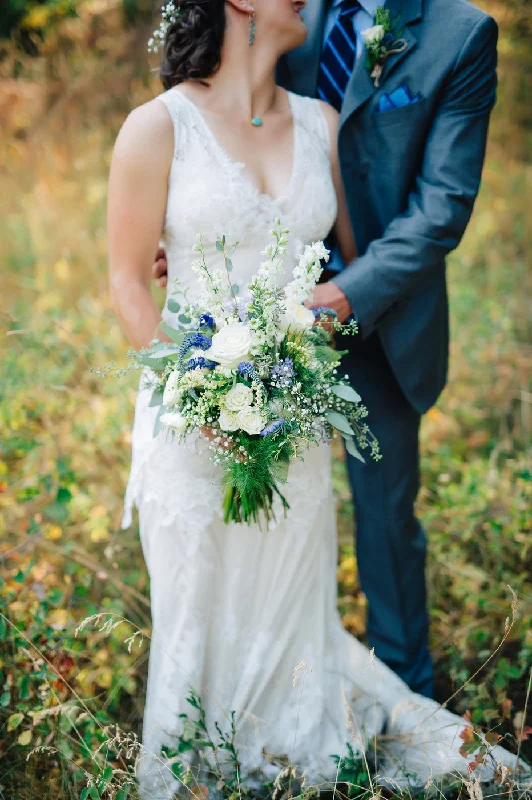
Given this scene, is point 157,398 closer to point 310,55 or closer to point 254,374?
point 254,374

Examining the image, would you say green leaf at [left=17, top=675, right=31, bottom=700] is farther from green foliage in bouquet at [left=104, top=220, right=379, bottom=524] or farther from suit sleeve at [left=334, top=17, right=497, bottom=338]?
suit sleeve at [left=334, top=17, right=497, bottom=338]

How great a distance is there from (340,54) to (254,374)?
141 centimetres

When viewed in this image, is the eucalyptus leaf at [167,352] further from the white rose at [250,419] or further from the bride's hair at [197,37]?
the bride's hair at [197,37]

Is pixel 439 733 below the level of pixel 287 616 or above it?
below

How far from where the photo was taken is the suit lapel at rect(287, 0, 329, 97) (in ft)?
7.98

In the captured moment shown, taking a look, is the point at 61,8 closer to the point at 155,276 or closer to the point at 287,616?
the point at 155,276

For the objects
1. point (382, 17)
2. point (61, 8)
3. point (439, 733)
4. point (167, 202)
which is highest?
point (61, 8)

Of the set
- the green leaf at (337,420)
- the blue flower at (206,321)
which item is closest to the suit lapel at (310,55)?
the blue flower at (206,321)

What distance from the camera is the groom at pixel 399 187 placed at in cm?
222

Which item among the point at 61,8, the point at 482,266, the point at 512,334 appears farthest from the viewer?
the point at 61,8

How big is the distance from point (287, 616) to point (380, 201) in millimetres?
1408

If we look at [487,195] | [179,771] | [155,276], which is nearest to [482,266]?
[487,195]

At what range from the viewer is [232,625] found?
2.19 meters

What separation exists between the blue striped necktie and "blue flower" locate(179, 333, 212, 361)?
4.09 feet
